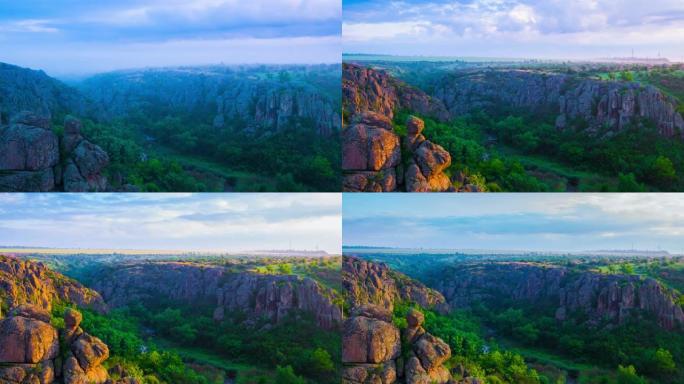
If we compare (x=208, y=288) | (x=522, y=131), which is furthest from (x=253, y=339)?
(x=522, y=131)

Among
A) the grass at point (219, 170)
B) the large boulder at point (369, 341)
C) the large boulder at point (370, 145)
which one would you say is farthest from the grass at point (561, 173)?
the grass at point (219, 170)

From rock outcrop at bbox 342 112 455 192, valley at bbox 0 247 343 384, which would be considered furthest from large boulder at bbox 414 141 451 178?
valley at bbox 0 247 343 384

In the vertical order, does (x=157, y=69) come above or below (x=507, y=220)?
above

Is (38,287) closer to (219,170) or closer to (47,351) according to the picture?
(47,351)

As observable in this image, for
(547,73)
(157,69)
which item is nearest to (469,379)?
(547,73)

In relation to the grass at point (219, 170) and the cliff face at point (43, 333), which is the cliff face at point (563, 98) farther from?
the cliff face at point (43, 333)

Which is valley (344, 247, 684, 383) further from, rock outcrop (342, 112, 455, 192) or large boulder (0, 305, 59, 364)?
large boulder (0, 305, 59, 364)

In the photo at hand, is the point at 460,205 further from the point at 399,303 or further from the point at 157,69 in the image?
the point at 157,69
